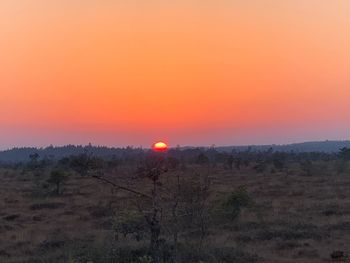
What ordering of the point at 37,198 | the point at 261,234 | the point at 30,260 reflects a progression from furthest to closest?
the point at 37,198, the point at 261,234, the point at 30,260

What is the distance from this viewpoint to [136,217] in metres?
13.5

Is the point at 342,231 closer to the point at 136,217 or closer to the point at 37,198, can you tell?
the point at 136,217

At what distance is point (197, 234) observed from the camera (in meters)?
17.2

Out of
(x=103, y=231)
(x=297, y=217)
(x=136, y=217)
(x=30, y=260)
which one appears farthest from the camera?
(x=297, y=217)

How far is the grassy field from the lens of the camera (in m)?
13.9

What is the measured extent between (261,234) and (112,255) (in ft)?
24.5

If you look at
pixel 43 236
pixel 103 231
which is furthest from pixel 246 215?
pixel 43 236

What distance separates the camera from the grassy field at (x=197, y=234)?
1391 cm

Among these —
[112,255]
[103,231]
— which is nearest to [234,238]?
[103,231]

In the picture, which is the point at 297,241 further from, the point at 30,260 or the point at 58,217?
the point at 58,217

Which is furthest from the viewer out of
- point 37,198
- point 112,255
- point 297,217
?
point 37,198

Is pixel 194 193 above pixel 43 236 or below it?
above

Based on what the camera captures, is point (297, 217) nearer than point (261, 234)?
No

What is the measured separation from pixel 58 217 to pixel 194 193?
1233cm
